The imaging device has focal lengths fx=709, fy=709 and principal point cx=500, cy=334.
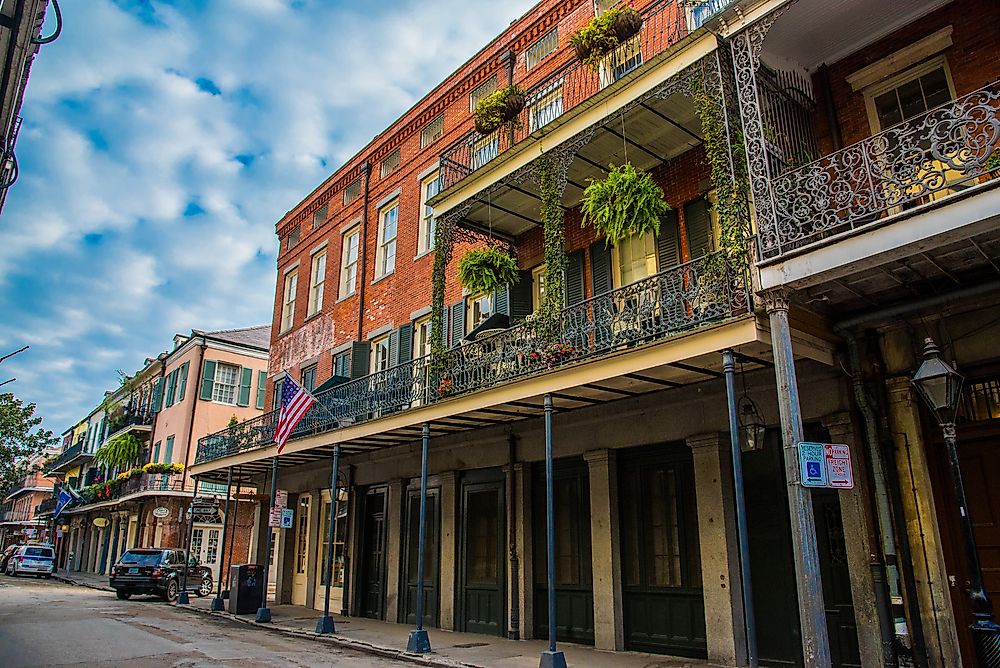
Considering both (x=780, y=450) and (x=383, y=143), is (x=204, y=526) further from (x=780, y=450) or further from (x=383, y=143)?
(x=780, y=450)

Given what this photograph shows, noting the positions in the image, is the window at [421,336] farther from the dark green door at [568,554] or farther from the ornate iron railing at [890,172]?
the ornate iron railing at [890,172]

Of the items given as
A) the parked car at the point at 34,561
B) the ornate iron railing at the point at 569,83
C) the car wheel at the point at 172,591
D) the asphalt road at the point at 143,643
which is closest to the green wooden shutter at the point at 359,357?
the ornate iron railing at the point at 569,83

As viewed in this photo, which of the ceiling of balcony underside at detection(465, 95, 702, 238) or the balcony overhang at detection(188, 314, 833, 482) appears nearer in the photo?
the balcony overhang at detection(188, 314, 833, 482)

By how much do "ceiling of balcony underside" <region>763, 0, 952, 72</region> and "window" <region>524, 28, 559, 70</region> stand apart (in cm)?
622

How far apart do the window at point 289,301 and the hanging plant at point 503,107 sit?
10962mm

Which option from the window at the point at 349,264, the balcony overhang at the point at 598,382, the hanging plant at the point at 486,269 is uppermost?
the window at the point at 349,264

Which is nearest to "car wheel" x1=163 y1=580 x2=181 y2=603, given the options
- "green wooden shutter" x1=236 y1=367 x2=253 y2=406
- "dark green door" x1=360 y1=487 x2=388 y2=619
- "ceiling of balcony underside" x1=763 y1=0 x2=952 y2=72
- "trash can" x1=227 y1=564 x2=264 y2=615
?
"trash can" x1=227 y1=564 x2=264 y2=615

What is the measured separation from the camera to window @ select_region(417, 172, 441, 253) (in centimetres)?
1633

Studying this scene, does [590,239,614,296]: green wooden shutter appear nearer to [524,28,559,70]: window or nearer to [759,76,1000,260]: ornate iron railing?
[759,76,1000,260]: ornate iron railing

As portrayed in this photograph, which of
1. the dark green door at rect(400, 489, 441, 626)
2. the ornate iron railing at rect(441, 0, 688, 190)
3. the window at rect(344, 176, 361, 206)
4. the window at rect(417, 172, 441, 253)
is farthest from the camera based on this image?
the window at rect(344, 176, 361, 206)

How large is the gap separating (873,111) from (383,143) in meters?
13.0

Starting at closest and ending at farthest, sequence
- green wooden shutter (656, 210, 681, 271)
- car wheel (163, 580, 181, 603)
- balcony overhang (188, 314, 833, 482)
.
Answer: balcony overhang (188, 314, 833, 482), green wooden shutter (656, 210, 681, 271), car wheel (163, 580, 181, 603)

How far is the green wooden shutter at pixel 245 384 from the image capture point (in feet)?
110

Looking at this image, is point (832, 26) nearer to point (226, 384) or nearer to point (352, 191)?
point (352, 191)
